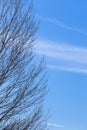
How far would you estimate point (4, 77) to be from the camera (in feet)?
35.3

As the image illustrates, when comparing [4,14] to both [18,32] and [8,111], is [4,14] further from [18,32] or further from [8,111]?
[8,111]

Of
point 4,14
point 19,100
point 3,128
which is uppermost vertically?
point 4,14

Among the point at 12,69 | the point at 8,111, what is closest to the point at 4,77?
the point at 12,69

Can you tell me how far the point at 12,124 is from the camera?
11.3 metres

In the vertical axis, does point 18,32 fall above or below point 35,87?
above

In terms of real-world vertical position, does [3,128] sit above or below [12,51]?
below

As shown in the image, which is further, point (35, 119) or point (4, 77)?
point (35, 119)

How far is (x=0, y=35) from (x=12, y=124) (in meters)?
2.74

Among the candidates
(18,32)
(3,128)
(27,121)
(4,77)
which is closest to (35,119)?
(27,121)

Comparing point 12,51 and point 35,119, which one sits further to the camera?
point 35,119

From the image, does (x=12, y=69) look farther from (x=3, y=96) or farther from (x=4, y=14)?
(x=4, y=14)

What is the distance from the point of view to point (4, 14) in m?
11.0

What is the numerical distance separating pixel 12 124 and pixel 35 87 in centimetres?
133

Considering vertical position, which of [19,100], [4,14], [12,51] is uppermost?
[4,14]
